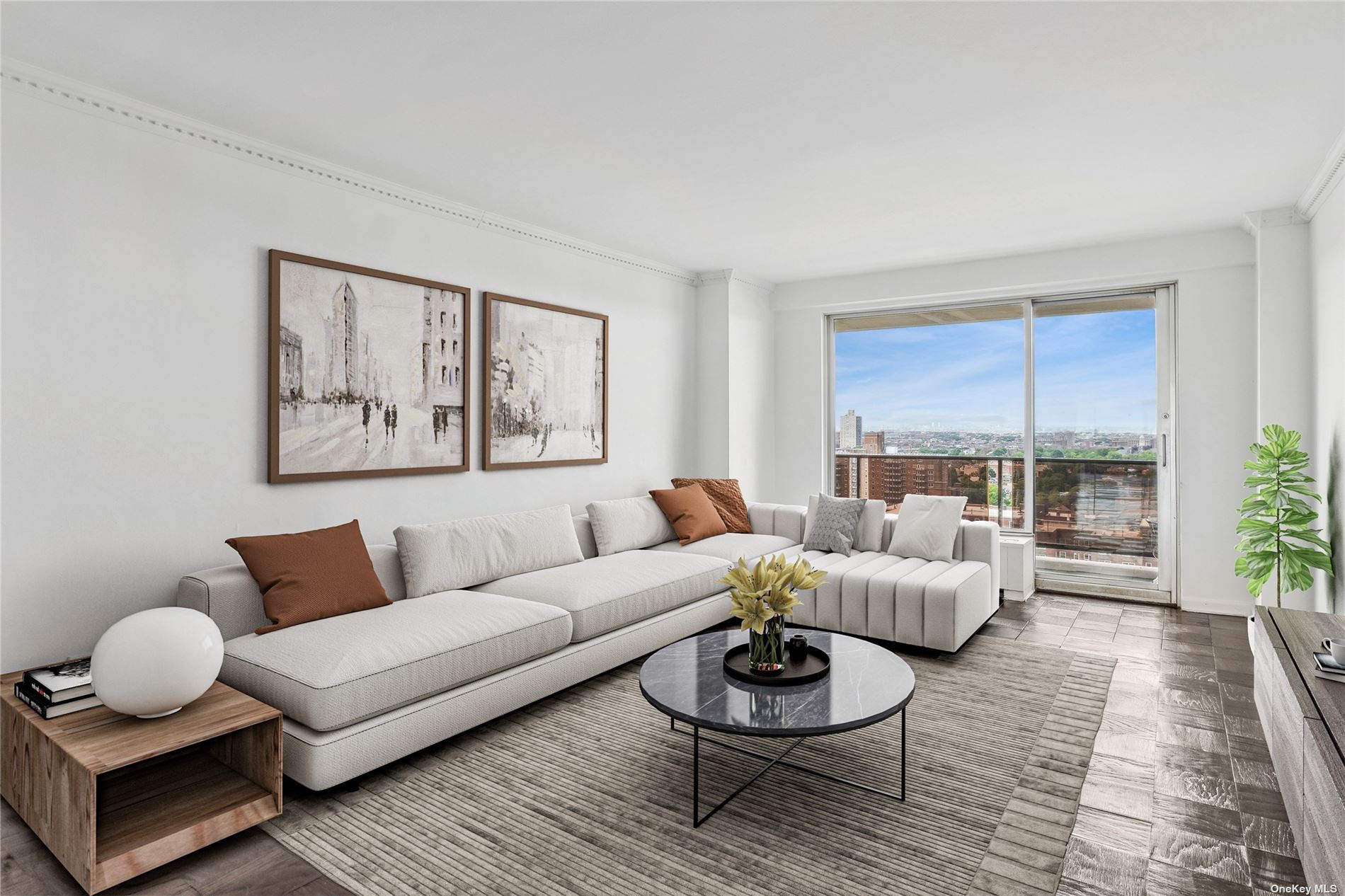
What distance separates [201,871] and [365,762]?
547 mm

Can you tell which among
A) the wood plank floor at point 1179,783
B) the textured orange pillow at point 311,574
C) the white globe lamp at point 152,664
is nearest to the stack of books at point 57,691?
the white globe lamp at point 152,664

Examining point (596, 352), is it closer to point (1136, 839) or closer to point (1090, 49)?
point (1090, 49)

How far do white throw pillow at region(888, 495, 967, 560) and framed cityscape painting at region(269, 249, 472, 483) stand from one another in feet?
9.38

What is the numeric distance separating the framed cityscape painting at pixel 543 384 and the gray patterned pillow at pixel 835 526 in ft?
5.29

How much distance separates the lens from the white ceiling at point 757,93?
7.88ft

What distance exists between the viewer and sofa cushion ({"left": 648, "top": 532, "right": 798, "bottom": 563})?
487 centimetres

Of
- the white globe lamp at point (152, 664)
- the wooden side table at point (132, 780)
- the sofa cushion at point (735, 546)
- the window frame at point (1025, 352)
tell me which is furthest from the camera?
the window frame at point (1025, 352)

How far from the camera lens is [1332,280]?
385 centimetres

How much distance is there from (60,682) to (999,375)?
618 cm

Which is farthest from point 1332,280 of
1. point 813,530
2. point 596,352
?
point 596,352

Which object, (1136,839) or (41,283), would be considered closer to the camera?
(1136,839)

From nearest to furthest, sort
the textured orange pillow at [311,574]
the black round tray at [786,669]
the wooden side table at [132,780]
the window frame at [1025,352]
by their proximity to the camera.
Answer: the wooden side table at [132,780]
the black round tray at [786,669]
the textured orange pillow at [311,574]
the window frame at [1025,352]

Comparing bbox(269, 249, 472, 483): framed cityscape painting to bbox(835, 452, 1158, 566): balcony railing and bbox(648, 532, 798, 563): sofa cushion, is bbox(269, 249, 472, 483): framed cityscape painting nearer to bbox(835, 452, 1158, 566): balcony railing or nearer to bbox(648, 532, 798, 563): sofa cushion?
bbox(648, 532, 798, 563): sofa cushion

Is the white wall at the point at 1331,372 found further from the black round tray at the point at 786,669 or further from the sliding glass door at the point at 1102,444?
the black round tray at the point at 786,669
